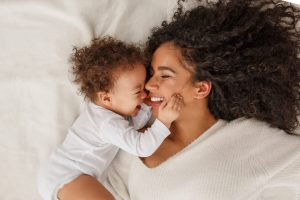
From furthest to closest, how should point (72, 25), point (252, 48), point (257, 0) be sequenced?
point (72, 25), point (257, 0), point (252, 48)

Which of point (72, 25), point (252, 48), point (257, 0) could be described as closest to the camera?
point (252, 48)

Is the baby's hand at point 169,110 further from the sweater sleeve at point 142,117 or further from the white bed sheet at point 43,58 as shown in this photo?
the white bed sheet at point 43,58

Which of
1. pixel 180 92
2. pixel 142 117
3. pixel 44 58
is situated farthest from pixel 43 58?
pixel 180 92

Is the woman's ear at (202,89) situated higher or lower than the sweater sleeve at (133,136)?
higher

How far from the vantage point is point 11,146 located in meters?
1.62

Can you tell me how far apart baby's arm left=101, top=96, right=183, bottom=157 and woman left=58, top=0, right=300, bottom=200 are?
66mm

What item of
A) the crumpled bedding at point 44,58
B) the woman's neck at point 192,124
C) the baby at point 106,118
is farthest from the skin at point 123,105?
the crumpled bedding at point 44,58

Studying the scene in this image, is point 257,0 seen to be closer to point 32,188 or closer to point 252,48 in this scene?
point 252,48

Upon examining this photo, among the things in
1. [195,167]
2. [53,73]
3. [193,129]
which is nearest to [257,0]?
[193,129]

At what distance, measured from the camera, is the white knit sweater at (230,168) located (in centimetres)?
132

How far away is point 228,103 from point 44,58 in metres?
0.73

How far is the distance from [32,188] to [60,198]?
25cm

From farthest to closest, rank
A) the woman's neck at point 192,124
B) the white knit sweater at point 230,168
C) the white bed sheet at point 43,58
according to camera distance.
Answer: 1. the white bed sheet at point 43,58
2. the woman's neck at point 192,124
3. the white knit sweater at point 230,168

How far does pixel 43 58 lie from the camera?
5.24 feet
